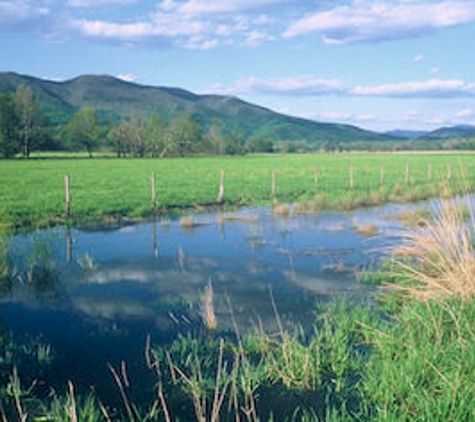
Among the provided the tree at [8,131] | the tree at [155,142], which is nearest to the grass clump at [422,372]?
the tree at [8,131]

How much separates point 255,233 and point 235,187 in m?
16.7

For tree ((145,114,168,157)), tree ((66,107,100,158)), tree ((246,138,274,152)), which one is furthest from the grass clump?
tree ((246,138,274,152))

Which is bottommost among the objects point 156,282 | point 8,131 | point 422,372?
point 156,282

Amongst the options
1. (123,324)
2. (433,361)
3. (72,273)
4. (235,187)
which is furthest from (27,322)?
Answer: (235,187)

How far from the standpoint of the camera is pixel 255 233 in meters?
17.2

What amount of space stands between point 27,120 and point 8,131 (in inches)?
→ 336

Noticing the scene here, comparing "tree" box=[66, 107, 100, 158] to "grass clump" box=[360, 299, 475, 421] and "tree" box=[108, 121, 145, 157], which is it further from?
"grass clump" box=[360, 299, 475, 421]

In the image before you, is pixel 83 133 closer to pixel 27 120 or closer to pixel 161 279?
pixel 27 120

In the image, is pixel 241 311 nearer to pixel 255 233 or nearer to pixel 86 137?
pixel 255 233

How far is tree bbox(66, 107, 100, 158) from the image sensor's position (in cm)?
10650

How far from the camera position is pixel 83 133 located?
106 metres

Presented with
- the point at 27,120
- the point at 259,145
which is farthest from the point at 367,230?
the point at 259,145

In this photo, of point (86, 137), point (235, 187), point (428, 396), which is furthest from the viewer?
point (86, 137)

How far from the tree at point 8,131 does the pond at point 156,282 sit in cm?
7539
